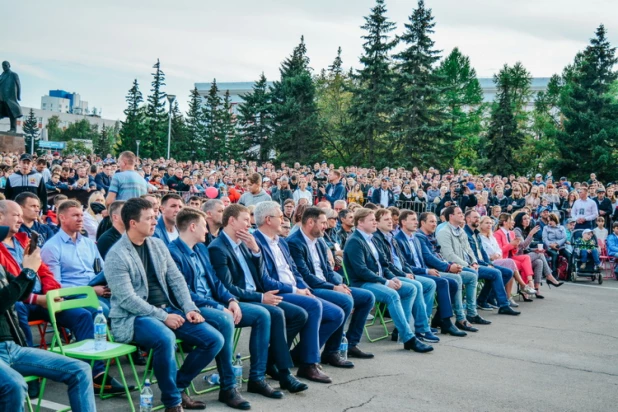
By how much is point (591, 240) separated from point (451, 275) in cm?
745

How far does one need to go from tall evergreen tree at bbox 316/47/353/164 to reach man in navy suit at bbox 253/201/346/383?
35302mm

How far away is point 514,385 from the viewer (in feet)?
20.5

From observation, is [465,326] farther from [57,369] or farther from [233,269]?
[57,369]

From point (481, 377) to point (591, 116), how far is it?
33439mm

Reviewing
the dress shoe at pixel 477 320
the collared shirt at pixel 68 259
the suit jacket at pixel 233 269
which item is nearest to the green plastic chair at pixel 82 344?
the collared shirt at pixel 68 259

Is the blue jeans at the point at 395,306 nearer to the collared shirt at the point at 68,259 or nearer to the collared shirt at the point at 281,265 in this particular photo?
the collared shirt at the point at 281,265

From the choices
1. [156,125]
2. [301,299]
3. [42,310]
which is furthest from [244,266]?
[156,125]

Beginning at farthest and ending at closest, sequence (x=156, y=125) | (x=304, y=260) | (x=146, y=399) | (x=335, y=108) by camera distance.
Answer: (x=156, y=125) < (x=335, y=108) < (x=304, y=260) < (x=146, y=399)

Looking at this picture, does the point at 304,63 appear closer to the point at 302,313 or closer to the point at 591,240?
the point at 591,240

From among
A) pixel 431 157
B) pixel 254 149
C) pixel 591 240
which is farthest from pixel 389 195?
pixel 254 149

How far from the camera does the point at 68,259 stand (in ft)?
20.6

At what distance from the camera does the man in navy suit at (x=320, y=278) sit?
6.93 metres

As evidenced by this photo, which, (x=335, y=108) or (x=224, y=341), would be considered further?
(x=335, y=108)

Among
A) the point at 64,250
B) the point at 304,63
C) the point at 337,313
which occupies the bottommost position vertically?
the point at 337,313
